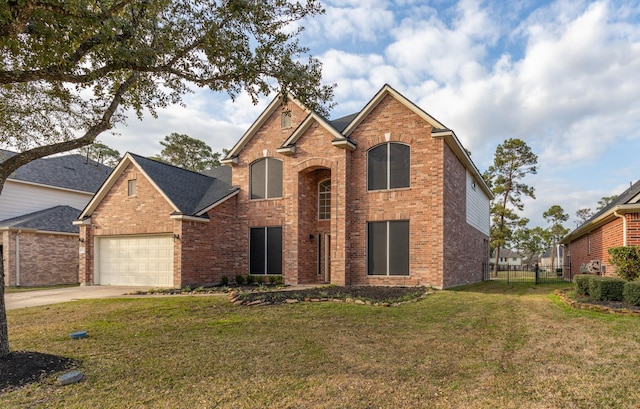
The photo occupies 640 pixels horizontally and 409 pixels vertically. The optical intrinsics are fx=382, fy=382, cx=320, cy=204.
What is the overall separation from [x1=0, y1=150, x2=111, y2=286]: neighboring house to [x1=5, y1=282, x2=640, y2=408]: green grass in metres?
13.1

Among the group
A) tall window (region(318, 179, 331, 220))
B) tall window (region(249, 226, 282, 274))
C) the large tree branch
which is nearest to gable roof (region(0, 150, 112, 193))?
tall window (region(249, 226, 282, 274))

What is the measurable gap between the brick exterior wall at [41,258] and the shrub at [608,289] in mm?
24319

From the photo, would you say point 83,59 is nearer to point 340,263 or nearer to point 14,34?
point 14,34

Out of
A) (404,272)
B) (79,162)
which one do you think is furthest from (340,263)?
(79,162)

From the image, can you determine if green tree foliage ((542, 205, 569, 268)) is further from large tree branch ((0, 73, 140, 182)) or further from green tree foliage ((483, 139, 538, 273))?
large tree branch ((0, 73, 140, 182))

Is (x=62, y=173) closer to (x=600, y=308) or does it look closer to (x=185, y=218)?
(x=185, y=218)

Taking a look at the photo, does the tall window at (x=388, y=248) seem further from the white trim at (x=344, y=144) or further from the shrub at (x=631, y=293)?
the shrub at (x=631, y=293)

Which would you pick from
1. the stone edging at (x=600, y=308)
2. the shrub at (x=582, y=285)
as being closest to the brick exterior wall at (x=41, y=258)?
the stone edging at (x=600, y=308)

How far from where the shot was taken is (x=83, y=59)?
7332 mm

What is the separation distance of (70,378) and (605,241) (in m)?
17.9

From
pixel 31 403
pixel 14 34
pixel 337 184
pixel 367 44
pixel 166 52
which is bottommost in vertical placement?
pixel 31 403

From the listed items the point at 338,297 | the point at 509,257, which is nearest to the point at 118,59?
the point at 338,297

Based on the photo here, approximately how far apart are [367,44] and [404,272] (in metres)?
8.35

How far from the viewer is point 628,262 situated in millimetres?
10484
